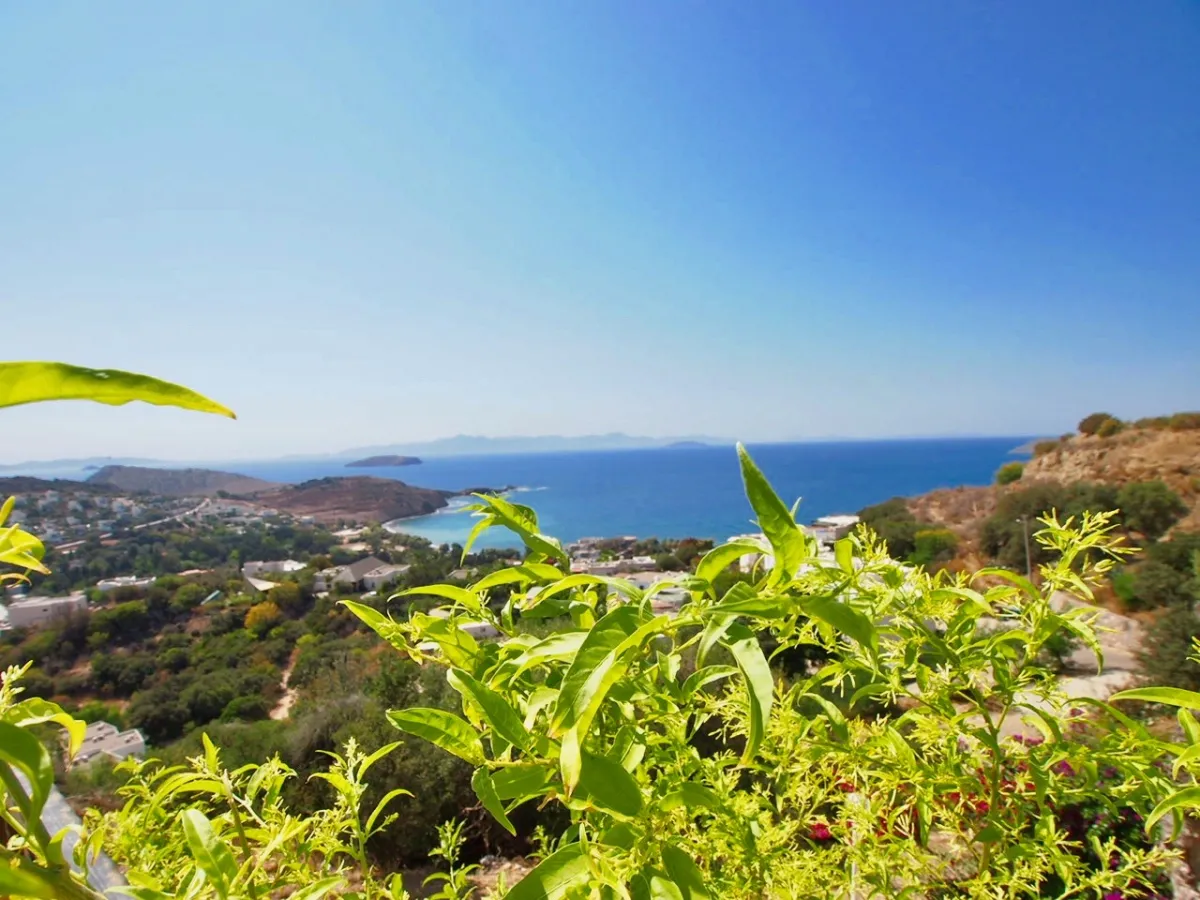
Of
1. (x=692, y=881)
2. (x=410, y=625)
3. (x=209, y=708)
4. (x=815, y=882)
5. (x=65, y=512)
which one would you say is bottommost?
(x=209, y=708)

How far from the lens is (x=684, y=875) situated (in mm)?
457

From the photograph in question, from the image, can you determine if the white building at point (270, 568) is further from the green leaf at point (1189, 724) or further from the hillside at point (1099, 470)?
the green leaf at point (1189, 724)

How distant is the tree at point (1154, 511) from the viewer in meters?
13.9

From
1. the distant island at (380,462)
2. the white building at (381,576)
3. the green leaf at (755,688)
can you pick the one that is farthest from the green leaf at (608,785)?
the distant island at (380,462)

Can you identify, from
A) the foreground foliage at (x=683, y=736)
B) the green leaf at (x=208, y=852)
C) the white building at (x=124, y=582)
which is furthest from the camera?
the white building at (x=124, y=582)

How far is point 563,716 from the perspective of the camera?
361mm

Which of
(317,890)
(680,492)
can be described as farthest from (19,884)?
(680,492)

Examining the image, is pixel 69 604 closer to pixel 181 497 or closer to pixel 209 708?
pixel 209 708

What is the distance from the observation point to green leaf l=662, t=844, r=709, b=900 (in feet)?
1.46

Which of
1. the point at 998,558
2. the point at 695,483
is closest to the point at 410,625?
the point at 998,558

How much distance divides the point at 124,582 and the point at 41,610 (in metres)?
3.72

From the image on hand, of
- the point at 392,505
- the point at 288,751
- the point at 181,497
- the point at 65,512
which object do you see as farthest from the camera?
the point at 392,505

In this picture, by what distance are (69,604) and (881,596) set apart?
95.6 feet

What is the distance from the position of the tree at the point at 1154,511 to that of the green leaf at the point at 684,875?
18.2 metres
